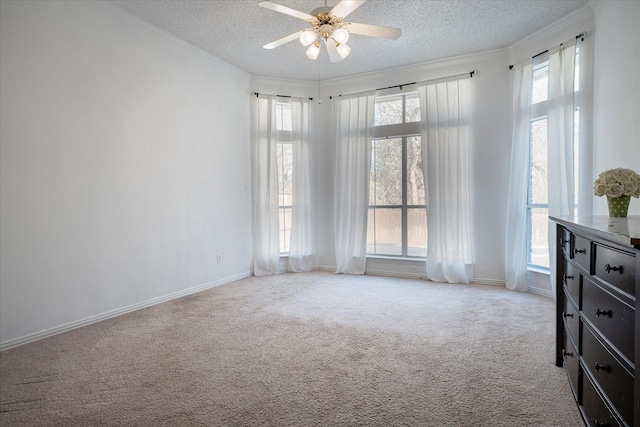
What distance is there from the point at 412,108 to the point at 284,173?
2.17 meters

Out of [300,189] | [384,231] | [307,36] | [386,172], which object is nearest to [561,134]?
[386,172]

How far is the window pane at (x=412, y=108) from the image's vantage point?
5.05 metres

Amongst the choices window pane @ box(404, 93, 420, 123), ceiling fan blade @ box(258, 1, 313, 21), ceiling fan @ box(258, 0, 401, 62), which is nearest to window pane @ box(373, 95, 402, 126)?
window pane @ box(404, 93, 420, 123)

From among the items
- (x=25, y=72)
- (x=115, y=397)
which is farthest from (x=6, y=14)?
(x=115, y=397)

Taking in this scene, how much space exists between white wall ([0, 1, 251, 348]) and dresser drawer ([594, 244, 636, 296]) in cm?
374

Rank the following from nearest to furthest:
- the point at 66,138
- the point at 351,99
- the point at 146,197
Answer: the point at 66,138 < the point at 146,197 < the point at 351,99

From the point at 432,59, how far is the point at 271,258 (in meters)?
3.69

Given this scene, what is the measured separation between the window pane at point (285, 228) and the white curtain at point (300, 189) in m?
0.11

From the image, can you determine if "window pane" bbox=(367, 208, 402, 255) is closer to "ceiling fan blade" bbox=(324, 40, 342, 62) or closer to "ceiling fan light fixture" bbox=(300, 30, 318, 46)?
"ceiling fan blade" bbox=(324, 40, 342, 62)

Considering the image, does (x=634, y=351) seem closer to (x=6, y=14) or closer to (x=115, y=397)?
(x=115, y=397)

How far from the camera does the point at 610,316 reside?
1.27 m

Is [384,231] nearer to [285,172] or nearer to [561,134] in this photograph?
[285,172]

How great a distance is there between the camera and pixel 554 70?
3795 mm

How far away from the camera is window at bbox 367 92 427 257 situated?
508cm
